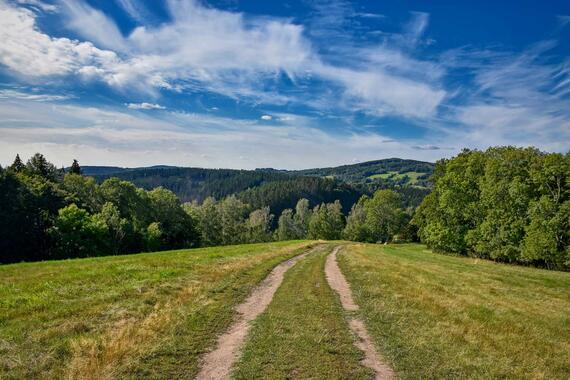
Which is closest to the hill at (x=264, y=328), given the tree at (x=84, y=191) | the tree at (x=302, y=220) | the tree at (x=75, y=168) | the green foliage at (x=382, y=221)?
the tree at (x=84, y=191)

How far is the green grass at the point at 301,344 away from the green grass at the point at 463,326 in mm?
1284

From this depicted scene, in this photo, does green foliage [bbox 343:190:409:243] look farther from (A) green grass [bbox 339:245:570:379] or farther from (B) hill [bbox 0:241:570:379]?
(B) hill [bbox 0:241:570:379]

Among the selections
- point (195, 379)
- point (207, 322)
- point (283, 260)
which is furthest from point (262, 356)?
point (283, 260)

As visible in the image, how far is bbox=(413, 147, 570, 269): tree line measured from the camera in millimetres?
48812

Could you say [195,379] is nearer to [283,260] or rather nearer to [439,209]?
[283,260]

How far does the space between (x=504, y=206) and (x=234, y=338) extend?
182ft

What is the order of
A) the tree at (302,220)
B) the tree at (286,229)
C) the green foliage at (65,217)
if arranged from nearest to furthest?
1. the green foliage at (65,217)
2. the tree at (286,229)
3. the tree at (302,220)

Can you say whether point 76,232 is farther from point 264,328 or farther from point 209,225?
point 264,328

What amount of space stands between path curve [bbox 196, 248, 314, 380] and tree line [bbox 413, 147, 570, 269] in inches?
1773

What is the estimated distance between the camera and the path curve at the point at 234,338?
Result: 30.7 feet

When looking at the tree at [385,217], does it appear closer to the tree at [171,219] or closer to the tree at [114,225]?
the tree at [171,219]

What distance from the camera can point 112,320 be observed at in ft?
43.7

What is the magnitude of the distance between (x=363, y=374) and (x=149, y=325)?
290 inches

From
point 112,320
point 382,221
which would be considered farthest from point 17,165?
point 382,221
